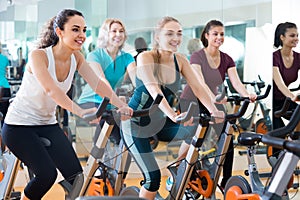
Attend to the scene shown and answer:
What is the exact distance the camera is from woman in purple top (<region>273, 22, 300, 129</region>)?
5.43 metres

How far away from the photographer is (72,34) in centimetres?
311

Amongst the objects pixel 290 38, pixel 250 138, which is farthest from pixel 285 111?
pixel 250 138

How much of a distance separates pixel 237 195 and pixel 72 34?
1.61 meters

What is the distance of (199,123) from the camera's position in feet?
11.1

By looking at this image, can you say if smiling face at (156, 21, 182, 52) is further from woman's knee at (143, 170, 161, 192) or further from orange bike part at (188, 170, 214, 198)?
orange bike part at (188, 170, 214, 198)

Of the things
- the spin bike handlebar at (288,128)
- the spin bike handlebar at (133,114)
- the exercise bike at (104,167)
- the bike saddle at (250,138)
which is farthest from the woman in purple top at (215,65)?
the spin bike handlebar at (288,128)

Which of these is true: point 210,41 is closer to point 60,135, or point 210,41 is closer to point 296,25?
point 296,25

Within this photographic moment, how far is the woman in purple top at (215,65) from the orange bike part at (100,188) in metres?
0.90

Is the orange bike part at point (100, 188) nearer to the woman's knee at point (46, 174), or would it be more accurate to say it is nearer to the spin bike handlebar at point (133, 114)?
the woman's knee at point (46, 174)

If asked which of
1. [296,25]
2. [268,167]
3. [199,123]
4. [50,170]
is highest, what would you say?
[296,25]

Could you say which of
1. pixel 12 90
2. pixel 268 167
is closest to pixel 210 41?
pixel 268 167

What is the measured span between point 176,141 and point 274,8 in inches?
112

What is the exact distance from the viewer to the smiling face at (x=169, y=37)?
9.51 ft

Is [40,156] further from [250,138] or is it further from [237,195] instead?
[237,195]
